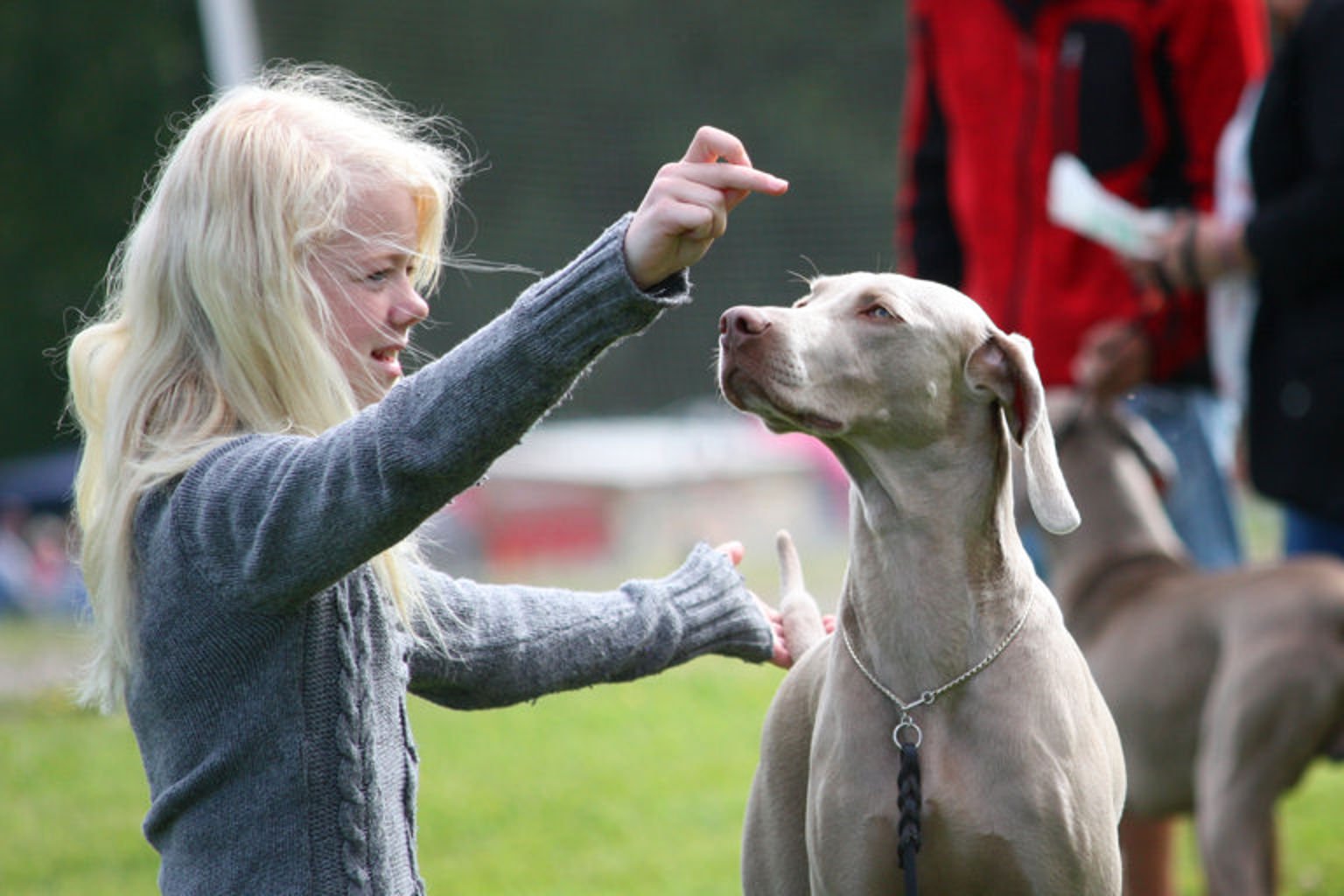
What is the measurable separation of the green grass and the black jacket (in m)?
1.42

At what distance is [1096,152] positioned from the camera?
16.4 ft

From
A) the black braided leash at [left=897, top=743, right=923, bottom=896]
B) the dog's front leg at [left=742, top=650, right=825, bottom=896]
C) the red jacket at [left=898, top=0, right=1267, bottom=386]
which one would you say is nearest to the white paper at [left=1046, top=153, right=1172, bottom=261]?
the red jacket at [left=898, top=0, right=1267, bottom=386]

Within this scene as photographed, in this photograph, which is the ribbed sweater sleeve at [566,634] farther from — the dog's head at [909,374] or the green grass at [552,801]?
the green grass at [552,801]

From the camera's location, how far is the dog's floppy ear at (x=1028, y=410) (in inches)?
101

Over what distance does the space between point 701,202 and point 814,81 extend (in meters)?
13.1

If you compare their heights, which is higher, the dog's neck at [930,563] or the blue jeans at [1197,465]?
the dog's neck at [930,563]

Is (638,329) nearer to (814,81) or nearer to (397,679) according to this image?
(397,679)

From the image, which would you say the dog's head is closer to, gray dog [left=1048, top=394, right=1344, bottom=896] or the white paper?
the white paper

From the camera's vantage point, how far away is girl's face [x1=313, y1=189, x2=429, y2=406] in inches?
108

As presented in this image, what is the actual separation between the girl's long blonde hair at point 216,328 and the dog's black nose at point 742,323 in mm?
629

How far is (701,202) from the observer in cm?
224

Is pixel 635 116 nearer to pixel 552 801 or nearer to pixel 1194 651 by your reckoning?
pixel 552 801

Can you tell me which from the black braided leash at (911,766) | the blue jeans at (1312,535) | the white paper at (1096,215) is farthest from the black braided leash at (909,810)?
the blue jeans at (1312,535)

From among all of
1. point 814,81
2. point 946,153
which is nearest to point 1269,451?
point 946,153
